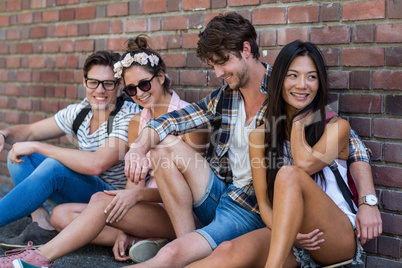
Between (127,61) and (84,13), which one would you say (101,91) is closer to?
(127,61)

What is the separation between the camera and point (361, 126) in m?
2.84

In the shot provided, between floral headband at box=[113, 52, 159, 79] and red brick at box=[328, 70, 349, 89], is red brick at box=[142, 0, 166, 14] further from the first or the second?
red brick at box=[328, 70, 349, 89]

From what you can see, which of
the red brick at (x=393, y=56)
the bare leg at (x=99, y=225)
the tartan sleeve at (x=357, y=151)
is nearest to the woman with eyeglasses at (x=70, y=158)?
the bare leg at (x=99, y=225)

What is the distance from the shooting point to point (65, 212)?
3172 mm

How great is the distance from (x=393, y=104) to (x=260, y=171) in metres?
0.86

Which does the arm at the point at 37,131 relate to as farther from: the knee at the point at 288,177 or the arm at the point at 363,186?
the arm at the point at 363,186

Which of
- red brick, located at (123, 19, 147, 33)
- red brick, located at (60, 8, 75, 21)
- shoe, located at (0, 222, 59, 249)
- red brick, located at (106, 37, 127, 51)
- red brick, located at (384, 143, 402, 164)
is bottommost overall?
shoe, located at (0, 222, 59, 249)

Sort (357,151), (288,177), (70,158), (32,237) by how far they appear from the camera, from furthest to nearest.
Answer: (32,237) → (70,158) → (357,151) → (288,177)

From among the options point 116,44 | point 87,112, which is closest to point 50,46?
point 116,44

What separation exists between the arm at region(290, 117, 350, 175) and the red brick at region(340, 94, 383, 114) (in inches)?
16.2

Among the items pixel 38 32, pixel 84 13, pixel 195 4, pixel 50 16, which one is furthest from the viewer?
pixel 38 32

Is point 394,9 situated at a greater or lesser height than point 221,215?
greater

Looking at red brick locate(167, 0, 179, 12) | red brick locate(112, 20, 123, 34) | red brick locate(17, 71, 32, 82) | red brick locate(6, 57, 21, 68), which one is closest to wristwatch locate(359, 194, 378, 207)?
red brick locate(167, 0, 179, 12)

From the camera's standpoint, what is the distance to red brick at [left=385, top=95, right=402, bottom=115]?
2707mm
